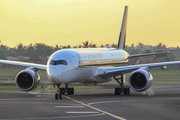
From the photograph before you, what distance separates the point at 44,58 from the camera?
4166 inches

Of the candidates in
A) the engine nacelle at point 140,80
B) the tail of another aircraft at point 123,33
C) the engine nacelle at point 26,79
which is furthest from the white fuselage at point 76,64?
the tail of another aircraft at point 123,33

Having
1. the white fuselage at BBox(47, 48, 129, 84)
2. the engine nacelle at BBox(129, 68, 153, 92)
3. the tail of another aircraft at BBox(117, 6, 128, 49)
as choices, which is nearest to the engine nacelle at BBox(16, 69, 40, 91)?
the white fuselage at BBox(47, 48, 129, 84)

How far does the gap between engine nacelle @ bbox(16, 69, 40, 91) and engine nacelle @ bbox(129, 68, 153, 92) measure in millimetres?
7784

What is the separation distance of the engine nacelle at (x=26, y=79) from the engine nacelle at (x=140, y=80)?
7.78 meters

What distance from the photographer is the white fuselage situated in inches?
1121

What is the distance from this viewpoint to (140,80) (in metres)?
32.0

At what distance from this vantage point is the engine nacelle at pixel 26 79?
31531mm

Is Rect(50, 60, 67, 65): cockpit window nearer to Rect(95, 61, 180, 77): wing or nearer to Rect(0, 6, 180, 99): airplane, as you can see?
Rect(0, 6, 180, 99): airplane

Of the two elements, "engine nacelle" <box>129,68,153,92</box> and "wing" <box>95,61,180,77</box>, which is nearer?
"engine nacelle" <box>129,68,153,92</box>

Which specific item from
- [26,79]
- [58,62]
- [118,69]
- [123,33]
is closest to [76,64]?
[58,62]

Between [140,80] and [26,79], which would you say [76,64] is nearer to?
[26,79]

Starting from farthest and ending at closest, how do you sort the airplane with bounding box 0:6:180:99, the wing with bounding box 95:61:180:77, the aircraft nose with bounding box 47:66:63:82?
the wing with bounding box 95:61:180:77, the airplane with bounding box 0:6:180:99, the aircraft nose with bounding box 47:66:63:82

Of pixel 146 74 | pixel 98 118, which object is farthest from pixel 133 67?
pixel 98 118

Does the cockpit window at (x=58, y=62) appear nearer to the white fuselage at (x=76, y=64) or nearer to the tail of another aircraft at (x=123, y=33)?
the white fuselage at (x=76, y=64)
